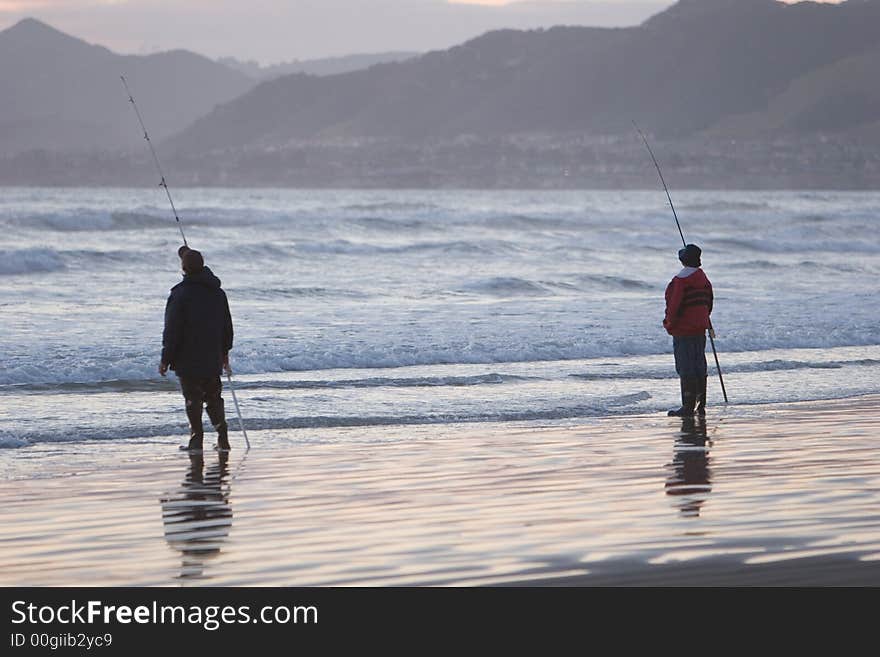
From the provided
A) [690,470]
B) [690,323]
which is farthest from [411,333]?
[690,470]

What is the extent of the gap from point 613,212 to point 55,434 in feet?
187

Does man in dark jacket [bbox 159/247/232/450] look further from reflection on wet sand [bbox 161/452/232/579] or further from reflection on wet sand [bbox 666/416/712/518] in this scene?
reflection on wet sand [bbox 666/416/712/518]

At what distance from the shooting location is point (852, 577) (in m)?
6.01

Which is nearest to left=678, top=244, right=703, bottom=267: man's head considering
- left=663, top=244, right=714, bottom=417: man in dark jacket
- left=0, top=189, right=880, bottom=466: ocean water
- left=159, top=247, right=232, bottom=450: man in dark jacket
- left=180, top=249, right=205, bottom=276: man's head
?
left=663, top=244, right=714, bottom=417: man in dark jacket

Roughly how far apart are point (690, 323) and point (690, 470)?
3.03m

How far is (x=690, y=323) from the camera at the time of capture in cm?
1180

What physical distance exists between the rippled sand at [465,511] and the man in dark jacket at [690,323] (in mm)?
946

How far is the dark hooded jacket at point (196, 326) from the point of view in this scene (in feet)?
32.0

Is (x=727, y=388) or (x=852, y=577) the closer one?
(x=852, y=577)

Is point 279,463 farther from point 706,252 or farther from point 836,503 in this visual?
point 706,252

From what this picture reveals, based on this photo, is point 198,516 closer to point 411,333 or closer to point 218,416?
point 218,416

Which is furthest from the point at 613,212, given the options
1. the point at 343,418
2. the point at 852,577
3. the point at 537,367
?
the point at 852,577
